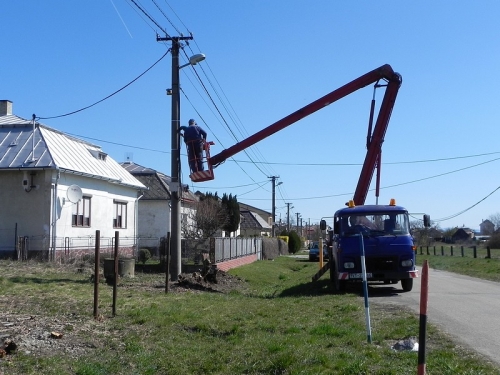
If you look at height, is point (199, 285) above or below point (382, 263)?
below

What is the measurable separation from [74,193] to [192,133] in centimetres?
829

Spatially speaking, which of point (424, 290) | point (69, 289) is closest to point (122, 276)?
point (69, 289)

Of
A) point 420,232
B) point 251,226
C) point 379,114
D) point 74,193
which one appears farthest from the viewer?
point 251,226

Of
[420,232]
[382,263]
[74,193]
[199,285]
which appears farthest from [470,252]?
[199,285]

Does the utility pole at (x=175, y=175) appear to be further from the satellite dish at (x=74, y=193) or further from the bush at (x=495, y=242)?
the bush at (x=495, y=242)

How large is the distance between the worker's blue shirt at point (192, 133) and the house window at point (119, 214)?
1426 centimetres

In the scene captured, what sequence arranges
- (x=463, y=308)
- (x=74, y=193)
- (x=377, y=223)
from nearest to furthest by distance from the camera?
(x=463, y=308) → (x=377, y=223) → (x=74, y=193)

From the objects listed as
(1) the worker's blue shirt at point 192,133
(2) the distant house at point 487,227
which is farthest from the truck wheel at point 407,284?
(2) the distant house at point 487,227

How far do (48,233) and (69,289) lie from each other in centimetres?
1168

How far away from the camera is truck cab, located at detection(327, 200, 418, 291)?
56.2 feet

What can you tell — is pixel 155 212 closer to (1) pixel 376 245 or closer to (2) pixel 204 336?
(1) pixel 376 245

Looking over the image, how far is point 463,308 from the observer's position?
532 inches

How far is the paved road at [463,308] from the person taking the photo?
955 cm

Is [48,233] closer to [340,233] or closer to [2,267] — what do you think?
[2,267]
